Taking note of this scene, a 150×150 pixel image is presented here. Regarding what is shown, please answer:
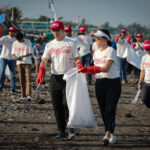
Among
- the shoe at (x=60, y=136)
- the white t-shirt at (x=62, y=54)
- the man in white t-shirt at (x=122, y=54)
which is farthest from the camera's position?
the man in white t-shirt at (x=122, y=54)

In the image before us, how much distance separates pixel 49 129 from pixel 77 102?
133cm

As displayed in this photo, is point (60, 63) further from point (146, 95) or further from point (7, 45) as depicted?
point (7, 45)

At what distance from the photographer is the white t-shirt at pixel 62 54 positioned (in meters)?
5.92

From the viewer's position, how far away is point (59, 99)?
239 inches

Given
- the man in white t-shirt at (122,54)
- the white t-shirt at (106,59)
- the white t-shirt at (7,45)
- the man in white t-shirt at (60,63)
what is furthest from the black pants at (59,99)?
the man in white t-shirt at (122,54)

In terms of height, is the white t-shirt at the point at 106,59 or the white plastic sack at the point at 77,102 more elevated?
the white t-shirt at the point at 106,59

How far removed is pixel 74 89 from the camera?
5.87m

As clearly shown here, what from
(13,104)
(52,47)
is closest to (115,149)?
(52,47)

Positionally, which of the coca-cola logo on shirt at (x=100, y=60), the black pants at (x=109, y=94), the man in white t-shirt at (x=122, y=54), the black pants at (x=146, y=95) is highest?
the coca-cola logo on shirt at (x=100, y=60)

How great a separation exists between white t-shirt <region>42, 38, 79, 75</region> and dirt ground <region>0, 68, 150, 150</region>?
129 cm

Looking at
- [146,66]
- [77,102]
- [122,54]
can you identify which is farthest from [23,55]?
[122,54]

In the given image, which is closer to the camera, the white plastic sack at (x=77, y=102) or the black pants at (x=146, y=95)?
the white plastic sack at (x=77, y=102)

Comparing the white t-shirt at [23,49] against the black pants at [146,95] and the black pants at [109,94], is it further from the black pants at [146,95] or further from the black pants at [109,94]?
the black pants at [109,94]

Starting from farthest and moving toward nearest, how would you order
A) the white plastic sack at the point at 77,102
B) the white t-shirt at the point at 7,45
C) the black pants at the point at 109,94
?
the white t-shirt at the point at 7,45
the white plastic sack at the point at 77,102
the black pants at the point at 109,94
